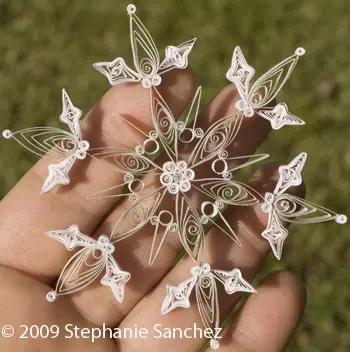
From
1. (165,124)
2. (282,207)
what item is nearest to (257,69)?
(165,124)

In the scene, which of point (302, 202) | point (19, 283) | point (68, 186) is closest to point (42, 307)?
point (19, 283)

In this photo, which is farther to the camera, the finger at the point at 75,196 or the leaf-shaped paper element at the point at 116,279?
the finger at the point at 75,196

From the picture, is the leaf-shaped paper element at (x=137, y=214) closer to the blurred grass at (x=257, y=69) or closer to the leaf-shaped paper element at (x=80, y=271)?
the leaf-shaped paper element at (x=80, y=271)

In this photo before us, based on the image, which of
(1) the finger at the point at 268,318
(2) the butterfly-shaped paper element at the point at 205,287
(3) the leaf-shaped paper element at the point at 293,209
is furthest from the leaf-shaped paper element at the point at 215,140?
(1) the finger at the point at 268,318

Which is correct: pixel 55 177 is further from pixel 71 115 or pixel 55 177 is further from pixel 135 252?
pixel 135 252

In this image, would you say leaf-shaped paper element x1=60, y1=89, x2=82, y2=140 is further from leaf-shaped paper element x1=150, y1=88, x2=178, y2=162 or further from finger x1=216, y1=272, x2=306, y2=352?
finger x1=216, y1=272, x2=306, y2=352

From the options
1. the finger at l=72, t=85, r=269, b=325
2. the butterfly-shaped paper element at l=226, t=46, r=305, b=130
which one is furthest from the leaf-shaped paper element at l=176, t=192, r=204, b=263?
the butterfly-shaped paper element at l=226, t=46, r=305, b=130
